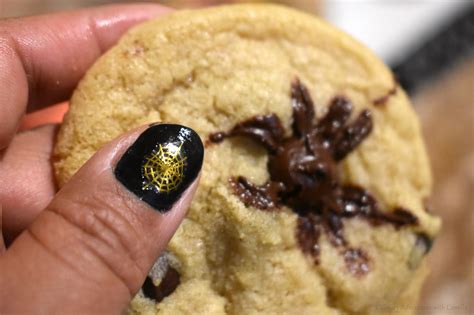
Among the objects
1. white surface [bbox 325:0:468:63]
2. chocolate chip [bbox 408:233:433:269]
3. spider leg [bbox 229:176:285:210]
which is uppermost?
spider leg [bbox 229:176:285:210]

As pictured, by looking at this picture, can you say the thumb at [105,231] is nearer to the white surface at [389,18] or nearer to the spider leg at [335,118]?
the spider leg at [335,118]

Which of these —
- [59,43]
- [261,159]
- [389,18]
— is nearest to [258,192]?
[261,159]

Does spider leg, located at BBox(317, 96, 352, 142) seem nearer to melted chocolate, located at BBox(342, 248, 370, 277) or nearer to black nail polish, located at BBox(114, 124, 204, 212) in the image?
melted chocolate, located at BBox(342, 248, 370, 277)

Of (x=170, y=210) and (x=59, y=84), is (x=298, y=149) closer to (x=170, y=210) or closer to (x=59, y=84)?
(x=170, y=210)

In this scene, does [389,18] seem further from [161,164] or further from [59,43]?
[161,164]

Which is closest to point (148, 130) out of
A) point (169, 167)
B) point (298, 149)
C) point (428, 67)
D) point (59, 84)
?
point (169, 167)

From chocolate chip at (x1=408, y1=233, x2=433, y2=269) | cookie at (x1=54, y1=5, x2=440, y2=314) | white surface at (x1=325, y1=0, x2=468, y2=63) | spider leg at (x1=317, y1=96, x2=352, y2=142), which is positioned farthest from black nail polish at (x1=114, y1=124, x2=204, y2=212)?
white surface at (x1=325, y1=0, x2=468, y2=63)

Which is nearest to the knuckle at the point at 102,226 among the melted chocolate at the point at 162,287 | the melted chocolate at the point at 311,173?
the melted chocolate at the point at 162,287
